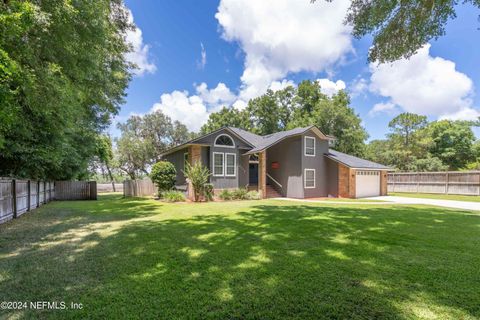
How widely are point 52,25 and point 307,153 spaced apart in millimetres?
15217

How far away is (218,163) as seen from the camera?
54.4 ft

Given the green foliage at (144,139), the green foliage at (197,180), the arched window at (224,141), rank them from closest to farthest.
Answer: the green foliage at (197,180) < the arched window at (224,141) < the green foliage at (144,139)

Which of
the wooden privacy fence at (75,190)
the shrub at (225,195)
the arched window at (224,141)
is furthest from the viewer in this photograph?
the wooden privacy fence at (75,190)

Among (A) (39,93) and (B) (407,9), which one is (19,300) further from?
(B) (407,9)

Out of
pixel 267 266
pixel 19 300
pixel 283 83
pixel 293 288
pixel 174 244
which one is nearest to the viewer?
pixel 19 300

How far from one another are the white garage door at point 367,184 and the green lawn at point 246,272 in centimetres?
1178

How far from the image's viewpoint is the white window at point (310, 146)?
17.5 m

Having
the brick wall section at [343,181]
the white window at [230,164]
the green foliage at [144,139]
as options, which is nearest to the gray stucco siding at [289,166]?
the brick wall section at [343,181]

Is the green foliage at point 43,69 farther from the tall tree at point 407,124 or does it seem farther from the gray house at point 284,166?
the tall tree at point 407,124

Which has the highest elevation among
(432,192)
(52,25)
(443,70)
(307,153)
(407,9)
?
(443,70)

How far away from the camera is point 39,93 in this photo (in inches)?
255

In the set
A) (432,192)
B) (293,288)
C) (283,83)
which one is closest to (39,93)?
(293,288)

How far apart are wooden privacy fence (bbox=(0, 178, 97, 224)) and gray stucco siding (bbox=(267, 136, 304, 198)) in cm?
1390

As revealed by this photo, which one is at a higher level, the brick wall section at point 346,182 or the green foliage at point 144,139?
the green foliage at point 144,139
